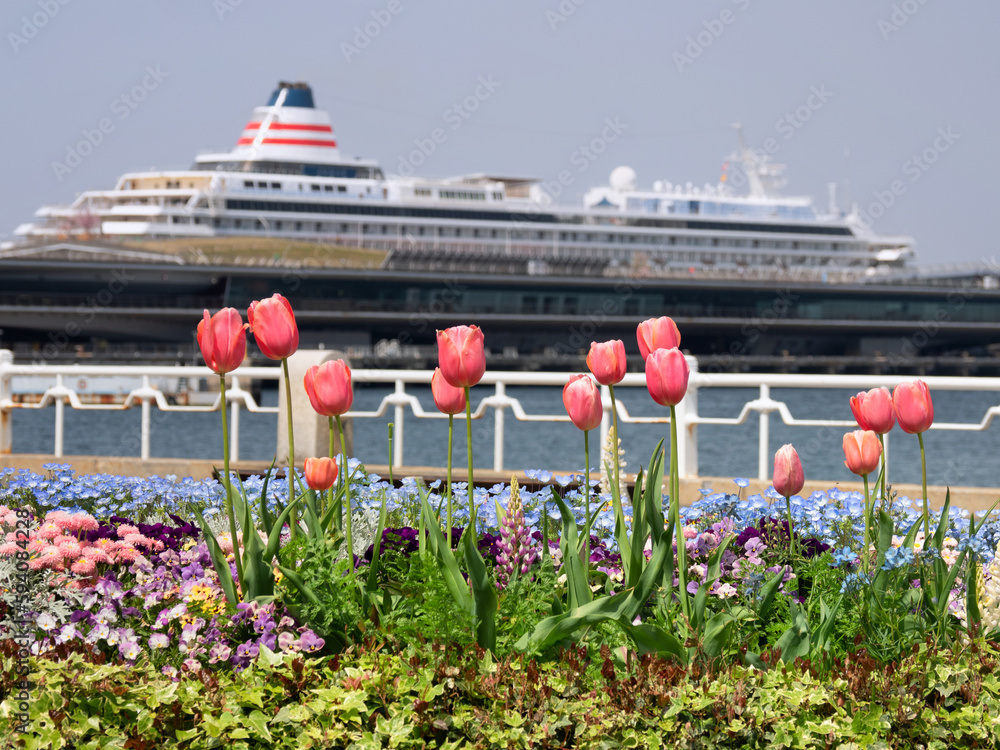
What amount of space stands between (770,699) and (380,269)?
48.9 metres

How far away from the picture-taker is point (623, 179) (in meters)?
68.3

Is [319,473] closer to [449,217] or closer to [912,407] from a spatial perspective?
[912,407]

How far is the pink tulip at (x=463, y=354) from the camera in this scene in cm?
220

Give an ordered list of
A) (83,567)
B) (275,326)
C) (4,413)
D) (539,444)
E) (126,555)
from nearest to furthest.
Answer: (275,326)
(83,567)
(126,555)
(4,413)
(539,444)

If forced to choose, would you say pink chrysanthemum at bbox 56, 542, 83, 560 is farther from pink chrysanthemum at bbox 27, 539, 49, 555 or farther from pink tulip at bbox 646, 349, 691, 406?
pink tulip at bbox 646, 349, 691, 406

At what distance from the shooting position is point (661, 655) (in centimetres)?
224

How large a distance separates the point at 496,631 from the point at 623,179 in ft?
221

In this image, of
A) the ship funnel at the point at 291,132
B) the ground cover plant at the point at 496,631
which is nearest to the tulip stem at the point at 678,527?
the ground cover plant at the point at 496,631

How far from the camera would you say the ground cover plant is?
206 cm

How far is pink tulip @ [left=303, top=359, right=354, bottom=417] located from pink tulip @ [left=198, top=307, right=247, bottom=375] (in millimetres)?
152

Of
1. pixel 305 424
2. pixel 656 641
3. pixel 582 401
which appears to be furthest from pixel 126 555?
pixel 305 424

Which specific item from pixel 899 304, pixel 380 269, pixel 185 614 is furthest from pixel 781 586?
pixel 899 304

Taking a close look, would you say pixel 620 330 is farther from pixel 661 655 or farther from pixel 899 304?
pixel 661 655

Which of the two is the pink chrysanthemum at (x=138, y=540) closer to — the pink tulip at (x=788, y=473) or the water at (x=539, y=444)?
the pink tulip at (x=788, y=473)
